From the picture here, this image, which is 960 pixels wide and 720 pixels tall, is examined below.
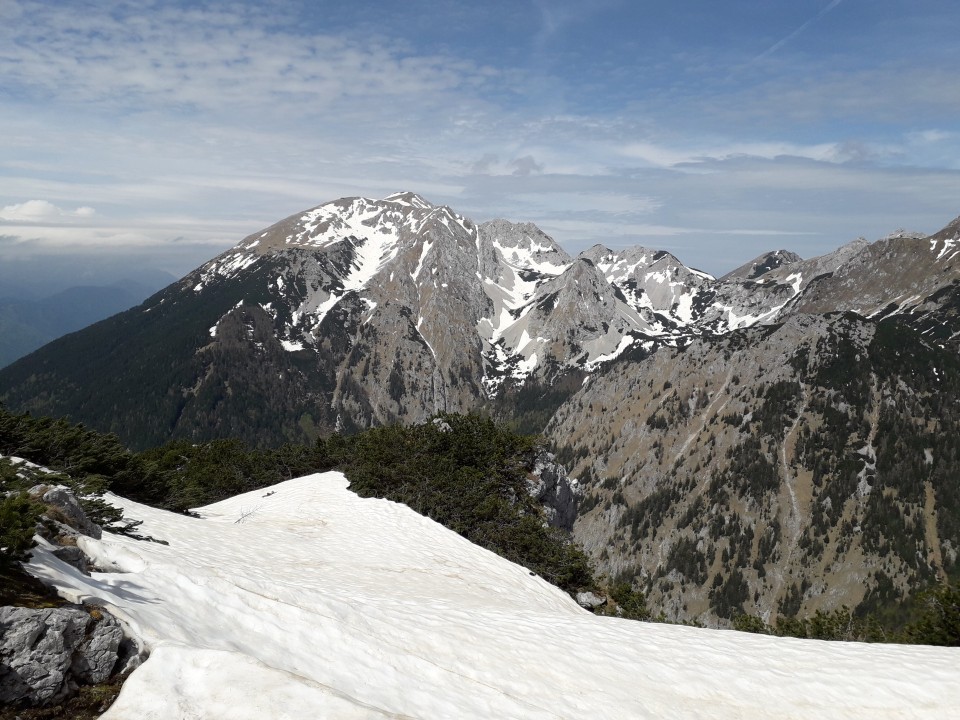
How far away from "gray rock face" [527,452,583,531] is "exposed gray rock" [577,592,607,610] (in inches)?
399

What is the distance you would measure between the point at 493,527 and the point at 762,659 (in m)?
17.8

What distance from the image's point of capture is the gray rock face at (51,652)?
6.41m

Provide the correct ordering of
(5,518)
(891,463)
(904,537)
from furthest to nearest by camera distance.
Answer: (891,463)
(904,537)
(5,518)

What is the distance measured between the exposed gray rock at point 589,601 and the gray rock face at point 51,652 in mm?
23419

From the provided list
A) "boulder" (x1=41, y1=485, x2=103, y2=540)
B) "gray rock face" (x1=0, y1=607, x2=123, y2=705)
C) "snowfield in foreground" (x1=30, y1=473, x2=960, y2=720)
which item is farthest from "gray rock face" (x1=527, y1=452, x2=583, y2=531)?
"gray rock face" (x1=0, y1=607, x2=123, y2=705)

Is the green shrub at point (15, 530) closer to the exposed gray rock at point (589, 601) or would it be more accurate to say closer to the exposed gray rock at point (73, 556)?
the exposed gray rock at point (73, 556)

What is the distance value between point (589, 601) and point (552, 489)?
1416 centimetres

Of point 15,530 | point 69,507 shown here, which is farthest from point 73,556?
point 15,530

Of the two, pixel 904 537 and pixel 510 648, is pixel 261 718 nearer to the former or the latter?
pixel 510 648

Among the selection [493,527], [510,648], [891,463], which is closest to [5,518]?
[510,648]

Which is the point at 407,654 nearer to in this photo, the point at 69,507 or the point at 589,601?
the point at 69,507

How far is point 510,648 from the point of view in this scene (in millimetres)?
12891

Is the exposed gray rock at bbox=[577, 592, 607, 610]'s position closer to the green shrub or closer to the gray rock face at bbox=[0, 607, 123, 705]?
the gray rock face at bbox=[0, 607, 123, 705]

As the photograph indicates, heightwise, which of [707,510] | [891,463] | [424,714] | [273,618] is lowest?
[707,510]
